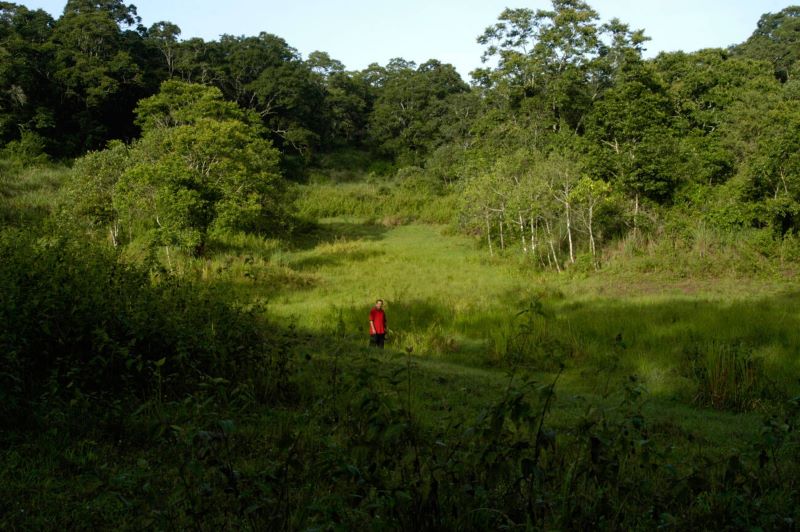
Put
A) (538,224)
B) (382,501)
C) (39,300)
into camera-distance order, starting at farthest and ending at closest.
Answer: (538,224) → (39,300) → (382,501)

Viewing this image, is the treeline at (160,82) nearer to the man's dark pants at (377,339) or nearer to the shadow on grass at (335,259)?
Answer: the shadow on grass at (335,259)

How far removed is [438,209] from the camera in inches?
1699

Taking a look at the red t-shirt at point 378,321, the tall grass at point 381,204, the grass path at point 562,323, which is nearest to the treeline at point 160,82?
the tall grass at point 381,204

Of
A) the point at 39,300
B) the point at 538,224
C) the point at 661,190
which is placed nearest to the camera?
the point at 39,300

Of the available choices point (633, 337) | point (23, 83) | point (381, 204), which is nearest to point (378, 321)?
point (633, 337)

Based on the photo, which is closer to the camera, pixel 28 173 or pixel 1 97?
pixel 28 173

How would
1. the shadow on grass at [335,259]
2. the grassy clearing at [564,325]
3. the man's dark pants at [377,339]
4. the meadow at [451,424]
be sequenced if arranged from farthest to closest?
the shadow on grass at [335,259] → the man's dark pants at [377,339] → the grassy clearing at [564,325] → the meadow at [451,424]

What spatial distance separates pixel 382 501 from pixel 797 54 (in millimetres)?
63450

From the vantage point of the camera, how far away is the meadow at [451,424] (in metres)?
3.47

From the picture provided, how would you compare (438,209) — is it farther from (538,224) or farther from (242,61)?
(242,61)

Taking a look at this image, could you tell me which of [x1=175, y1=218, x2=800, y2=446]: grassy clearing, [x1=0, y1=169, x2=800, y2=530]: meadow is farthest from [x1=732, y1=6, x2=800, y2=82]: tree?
[x1=0, y1=169, x2=800, y2=530]: meadow

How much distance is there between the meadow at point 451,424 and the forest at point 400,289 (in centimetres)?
4

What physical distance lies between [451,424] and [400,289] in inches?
583

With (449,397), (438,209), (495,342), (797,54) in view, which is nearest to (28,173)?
(438,209)
